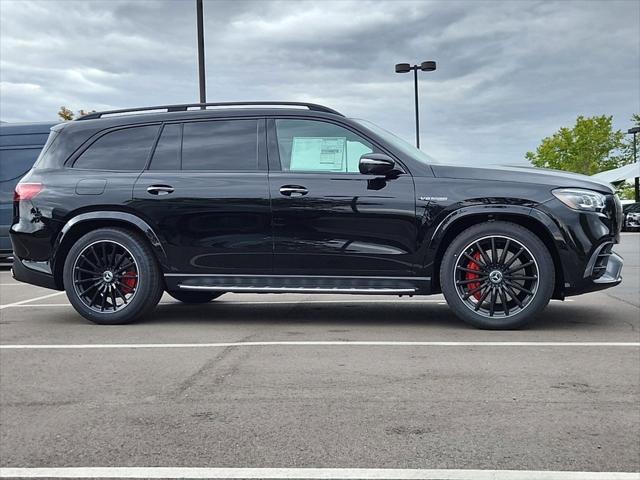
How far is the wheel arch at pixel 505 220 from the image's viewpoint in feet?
18.1

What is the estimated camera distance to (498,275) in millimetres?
5594

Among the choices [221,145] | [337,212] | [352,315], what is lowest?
[352,315]

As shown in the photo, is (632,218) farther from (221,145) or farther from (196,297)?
(221,145)

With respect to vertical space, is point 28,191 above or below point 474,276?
above

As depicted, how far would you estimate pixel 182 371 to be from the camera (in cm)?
434

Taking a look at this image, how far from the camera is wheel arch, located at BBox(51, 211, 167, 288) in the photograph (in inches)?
241

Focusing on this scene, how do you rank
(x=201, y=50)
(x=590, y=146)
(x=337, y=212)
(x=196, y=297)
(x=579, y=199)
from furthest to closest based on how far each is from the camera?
(x=590, y=146) < (x=201, y=50) < (x=196, y=297) < (x=337, y=212) < (x=579, y=199)

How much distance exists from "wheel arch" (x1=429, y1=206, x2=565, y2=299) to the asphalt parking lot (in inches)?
18.1

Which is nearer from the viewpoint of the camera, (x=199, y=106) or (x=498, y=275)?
(x=498, y=275)

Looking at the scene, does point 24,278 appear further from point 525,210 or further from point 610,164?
point 610,164

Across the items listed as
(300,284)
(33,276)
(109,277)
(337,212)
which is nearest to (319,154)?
(337,212)

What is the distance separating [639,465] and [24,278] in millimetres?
5344

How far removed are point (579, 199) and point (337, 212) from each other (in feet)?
6.08

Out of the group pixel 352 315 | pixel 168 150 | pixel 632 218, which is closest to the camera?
pixel 168 150
